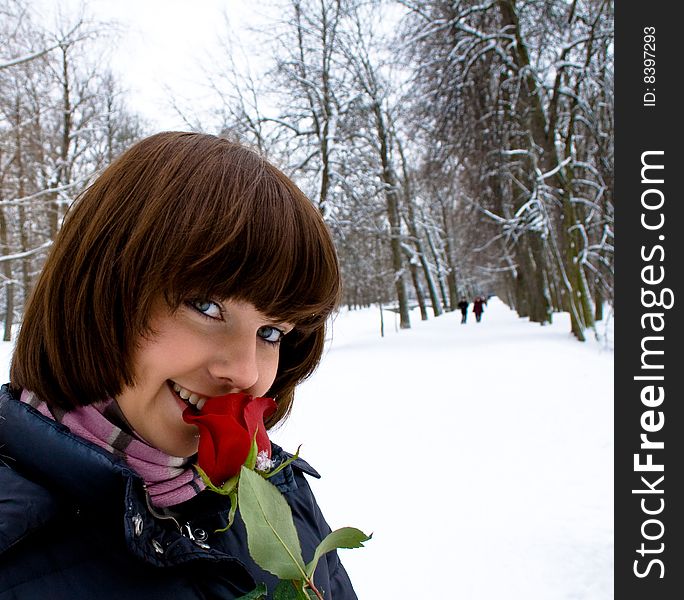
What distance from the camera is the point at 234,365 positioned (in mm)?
837

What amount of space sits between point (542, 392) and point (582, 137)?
843 centimetres

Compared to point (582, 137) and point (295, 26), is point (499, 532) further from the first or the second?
point (295, 26)

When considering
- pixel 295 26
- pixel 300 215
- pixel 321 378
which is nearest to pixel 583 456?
pixel 300 215

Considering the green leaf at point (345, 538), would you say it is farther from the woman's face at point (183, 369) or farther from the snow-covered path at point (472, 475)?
the snow-covered path at point (472, 475)

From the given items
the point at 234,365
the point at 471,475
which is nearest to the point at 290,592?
the point at 234,365

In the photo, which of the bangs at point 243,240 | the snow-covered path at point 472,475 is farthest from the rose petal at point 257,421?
the snow-covered path at point 472,475

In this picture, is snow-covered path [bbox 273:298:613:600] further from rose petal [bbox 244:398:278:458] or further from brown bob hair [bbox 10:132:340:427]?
rose petal [bbox 244:398:278:458]

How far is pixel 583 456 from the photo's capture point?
5555mm

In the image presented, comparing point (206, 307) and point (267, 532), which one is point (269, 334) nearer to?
point (206, 307)

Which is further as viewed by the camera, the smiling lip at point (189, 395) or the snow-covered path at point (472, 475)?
the snow-covered path at point (472, 475)

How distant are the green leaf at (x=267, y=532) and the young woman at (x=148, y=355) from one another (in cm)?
32

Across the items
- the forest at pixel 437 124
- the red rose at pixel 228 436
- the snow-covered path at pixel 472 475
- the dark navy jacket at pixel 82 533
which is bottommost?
the snow-covered path at pixel 472 475

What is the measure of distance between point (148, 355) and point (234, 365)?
5.3 inches

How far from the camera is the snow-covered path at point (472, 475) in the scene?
3592mm
